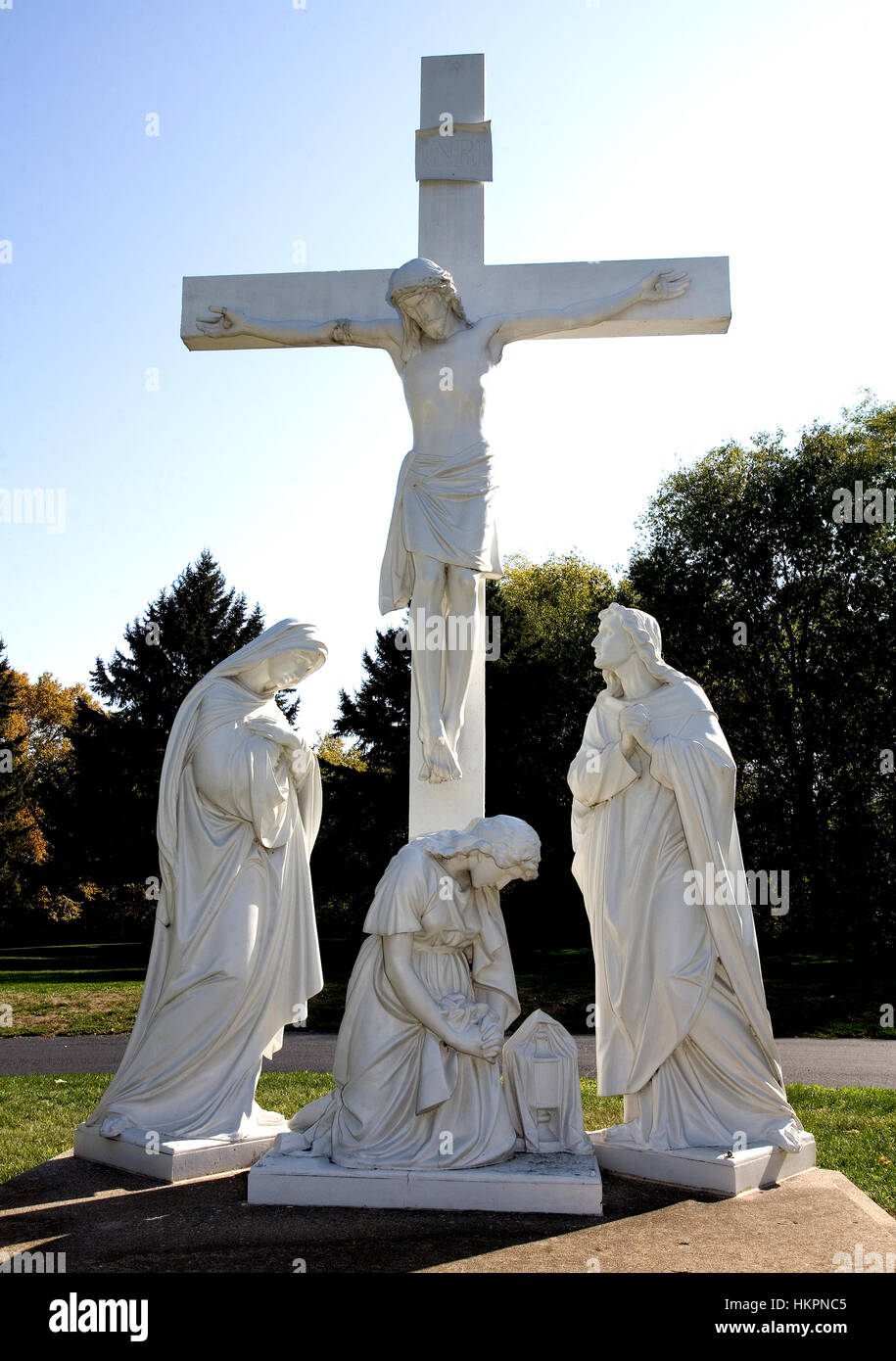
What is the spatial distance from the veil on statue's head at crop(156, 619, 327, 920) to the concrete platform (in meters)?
1.58

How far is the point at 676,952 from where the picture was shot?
18.6 feet

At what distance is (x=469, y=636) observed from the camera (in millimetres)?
5996

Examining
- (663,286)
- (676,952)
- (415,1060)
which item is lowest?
(415,1060)

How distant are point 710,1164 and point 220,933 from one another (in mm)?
2586

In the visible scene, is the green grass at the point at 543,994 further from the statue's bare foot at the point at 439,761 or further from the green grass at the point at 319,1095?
the statue's bare foot at the point at 439,761

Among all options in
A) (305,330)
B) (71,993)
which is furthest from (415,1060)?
(71,993)

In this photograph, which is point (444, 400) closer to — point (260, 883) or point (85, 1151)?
point (260, 883)

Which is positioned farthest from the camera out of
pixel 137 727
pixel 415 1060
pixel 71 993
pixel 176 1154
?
pixel 137 727

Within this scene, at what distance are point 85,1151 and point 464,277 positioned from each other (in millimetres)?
5097

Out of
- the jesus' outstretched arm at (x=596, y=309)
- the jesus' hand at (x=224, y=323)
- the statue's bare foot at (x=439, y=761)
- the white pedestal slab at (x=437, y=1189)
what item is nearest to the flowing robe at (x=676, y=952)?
the statue's bare foot at (x=439, y=761)

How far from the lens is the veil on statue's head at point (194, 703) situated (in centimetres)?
602

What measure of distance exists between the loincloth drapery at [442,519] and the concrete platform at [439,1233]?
2.92 m

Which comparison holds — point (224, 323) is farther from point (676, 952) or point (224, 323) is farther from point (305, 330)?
point (676, 952)

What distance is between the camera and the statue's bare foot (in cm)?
590
